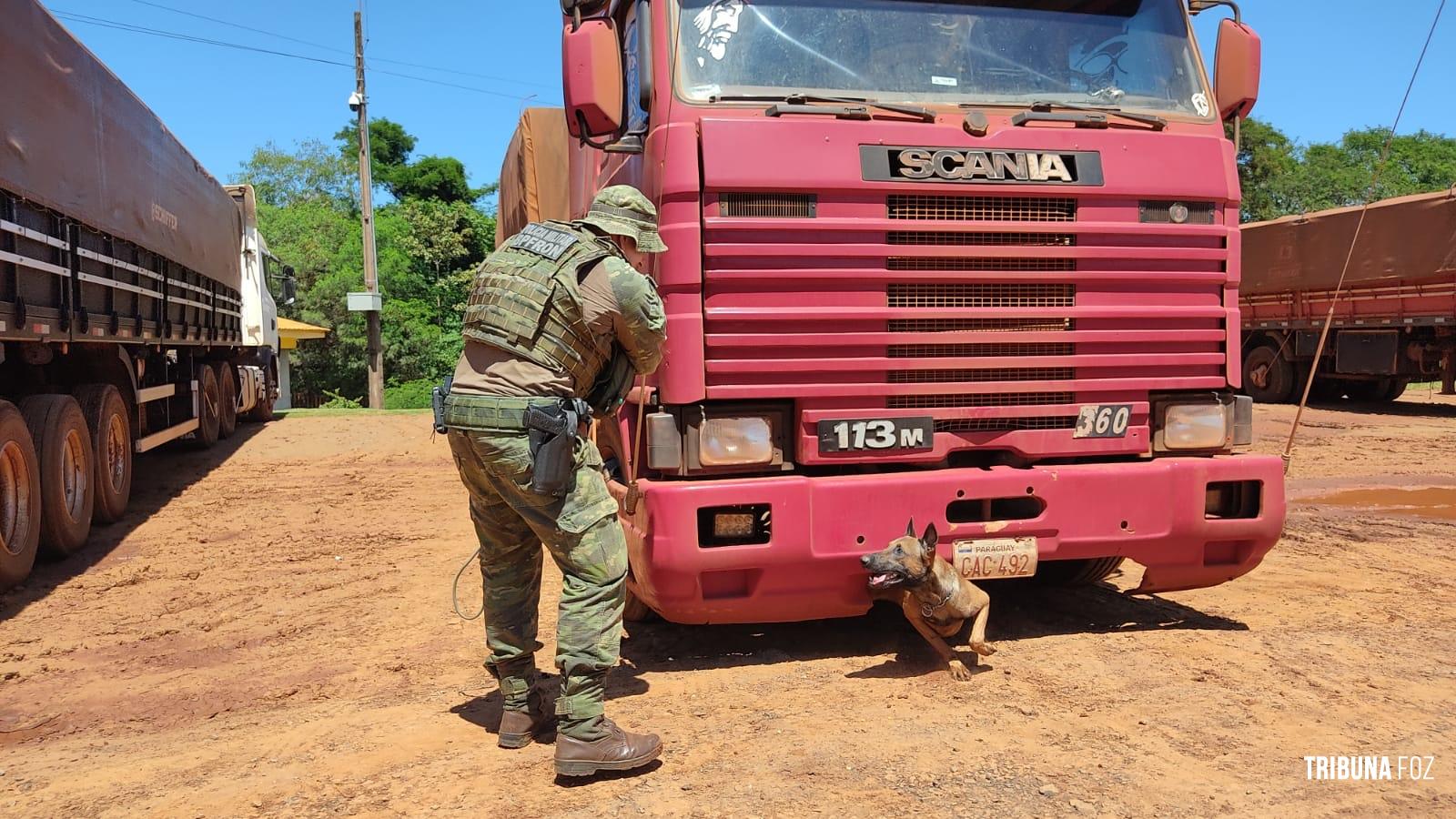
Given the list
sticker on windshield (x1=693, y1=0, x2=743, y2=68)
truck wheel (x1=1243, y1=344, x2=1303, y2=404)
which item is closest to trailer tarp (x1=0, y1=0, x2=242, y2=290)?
sticker on windshield (x1=693, y1=0, x2=743, y2=68)

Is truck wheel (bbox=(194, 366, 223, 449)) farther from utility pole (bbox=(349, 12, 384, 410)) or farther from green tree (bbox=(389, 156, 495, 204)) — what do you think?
green tree (bbox=(389, 156, 495, 204))

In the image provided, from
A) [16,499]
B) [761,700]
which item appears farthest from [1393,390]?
[16,499]

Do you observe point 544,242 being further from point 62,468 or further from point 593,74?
point 62,468

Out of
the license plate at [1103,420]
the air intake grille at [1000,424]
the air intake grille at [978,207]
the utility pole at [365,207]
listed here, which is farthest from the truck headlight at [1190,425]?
the utility pole at [365,207]

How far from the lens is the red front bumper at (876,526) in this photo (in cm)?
394

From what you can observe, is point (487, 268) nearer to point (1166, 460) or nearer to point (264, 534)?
point (1166, 460)

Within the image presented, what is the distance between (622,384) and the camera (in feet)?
11.9

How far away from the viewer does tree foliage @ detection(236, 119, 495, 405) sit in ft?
107

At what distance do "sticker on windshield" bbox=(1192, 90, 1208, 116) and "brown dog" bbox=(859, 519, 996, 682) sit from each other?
7.22 feet

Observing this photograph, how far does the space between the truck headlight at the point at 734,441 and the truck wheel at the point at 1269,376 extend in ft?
54.7

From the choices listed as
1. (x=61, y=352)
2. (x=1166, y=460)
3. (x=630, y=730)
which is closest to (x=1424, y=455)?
(x=1166, y=460)

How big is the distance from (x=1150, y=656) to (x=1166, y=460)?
0.80m

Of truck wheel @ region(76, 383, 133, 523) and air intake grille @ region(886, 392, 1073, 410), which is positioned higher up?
air intake grille @ region(886, 392, 1073, 410)

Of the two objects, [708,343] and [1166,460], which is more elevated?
[708,343]
